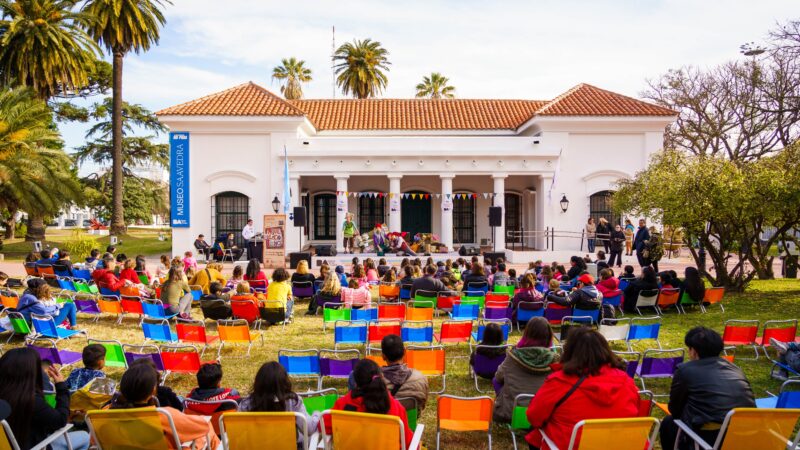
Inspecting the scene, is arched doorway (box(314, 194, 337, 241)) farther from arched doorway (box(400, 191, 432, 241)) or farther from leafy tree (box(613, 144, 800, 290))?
leafy tree (box(613, 144, 800, 290))

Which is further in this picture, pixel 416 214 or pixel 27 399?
pixel 416 214

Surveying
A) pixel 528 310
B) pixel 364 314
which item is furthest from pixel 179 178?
pixel 528 310

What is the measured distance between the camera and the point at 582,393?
3654 millimetres

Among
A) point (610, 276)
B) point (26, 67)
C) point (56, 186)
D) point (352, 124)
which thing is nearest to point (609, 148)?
point (352, 124)

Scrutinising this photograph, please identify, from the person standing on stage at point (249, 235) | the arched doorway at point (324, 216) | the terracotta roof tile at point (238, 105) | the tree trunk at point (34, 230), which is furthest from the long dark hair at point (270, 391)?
the tree trunk at point (34, 230)

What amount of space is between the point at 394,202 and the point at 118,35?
1698 cm

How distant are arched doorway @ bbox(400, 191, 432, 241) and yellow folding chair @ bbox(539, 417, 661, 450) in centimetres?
2235

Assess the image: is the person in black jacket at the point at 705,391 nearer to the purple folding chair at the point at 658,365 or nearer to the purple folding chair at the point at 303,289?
the purple folding chair at the point at 658,365

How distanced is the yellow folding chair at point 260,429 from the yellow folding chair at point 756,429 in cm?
273

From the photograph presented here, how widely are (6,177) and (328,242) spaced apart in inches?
533

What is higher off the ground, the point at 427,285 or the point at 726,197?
the point at 726,197

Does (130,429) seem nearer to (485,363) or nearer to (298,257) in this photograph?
(485,363)

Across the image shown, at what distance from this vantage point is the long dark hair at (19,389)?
3734 millimetres

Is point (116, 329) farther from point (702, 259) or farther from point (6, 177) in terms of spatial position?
point (6, 177)
